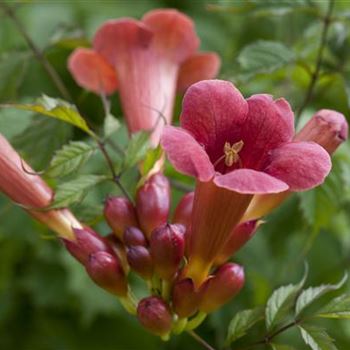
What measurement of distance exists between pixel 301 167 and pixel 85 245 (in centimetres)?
72

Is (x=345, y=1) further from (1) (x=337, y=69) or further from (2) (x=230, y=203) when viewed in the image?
(2) (x=230, y=203)

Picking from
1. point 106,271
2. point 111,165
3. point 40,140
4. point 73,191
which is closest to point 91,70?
point 40,140

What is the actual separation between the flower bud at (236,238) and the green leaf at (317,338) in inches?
13.2

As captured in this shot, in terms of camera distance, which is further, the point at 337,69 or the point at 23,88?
the point at 23,88

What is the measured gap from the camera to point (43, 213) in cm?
244

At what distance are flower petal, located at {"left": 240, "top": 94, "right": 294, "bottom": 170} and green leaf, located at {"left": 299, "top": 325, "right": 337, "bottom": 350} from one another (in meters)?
0.44

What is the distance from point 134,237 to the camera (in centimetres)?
232

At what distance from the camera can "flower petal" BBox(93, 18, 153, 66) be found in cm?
280

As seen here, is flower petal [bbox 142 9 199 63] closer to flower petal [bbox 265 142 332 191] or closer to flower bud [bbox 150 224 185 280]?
flower bud [bbox 150 224 185 280]

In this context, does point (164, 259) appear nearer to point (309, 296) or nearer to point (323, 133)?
point (309, 296)

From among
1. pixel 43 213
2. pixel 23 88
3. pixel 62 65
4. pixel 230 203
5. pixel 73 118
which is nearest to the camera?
pixel 230 203

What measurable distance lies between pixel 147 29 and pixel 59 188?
31.3 inches

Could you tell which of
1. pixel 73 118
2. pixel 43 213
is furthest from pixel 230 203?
pixel 43 213

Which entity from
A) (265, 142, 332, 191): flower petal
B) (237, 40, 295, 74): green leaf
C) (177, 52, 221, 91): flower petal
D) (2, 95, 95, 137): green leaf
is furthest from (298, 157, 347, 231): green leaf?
(2, 95, 95, 137): green leaf
